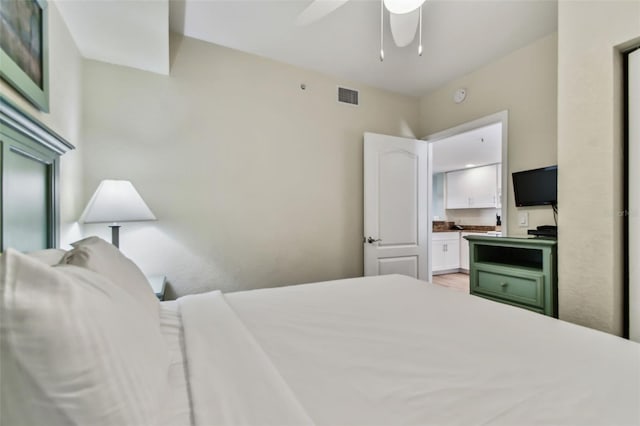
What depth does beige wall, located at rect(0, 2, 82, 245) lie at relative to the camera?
1551 millimetres

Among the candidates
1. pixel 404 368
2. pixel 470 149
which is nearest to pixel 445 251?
pixel 470 149

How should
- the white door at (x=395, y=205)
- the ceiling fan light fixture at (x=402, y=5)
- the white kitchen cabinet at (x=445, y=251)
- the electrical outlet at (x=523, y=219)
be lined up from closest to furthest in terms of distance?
the ceiling fan light fixture at (x=402, y=5), the electrical outlet at (x=523, y=219), the white door at (x=395, y=205), the white kitchen cabinet at (x=445, y=251)

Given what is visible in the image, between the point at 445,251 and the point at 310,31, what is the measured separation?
4.92 m

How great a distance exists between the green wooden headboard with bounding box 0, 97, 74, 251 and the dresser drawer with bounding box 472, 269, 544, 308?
288 cm

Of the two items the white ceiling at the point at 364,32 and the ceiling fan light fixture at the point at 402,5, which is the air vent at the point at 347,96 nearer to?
the white ceiling at the point at 364,32

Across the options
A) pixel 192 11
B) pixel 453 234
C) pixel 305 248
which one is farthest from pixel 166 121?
pixel 453 234

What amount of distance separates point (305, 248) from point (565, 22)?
8.21 feet

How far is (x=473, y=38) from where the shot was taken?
241 cm

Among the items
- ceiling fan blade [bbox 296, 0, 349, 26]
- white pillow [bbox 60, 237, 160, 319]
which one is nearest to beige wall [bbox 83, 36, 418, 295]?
ceiling fan blade [bbox 296, 0, 349, 26]

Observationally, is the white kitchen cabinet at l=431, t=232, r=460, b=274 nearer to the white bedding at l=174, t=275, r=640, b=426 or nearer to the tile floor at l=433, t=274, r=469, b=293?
the tile floor at l=433, t=274, r=469, b=293

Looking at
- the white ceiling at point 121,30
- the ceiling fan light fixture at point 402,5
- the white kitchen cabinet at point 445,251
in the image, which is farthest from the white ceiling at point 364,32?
the white kitchen cabinet at point 445,251

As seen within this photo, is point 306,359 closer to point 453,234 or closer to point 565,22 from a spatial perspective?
point 565,22

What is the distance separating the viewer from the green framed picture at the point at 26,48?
103 cm

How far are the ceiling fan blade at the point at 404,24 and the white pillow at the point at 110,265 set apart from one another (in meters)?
1.79
